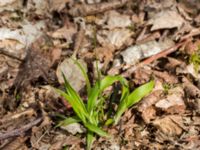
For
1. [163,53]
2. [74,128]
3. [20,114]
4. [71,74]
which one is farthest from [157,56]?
[20,114]

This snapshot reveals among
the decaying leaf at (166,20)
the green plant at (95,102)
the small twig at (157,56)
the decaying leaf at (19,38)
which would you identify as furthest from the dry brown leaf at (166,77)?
the decaying leaf at (19,38)

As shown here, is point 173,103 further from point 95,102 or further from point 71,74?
point 71,74

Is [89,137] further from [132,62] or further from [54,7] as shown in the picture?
[54,7]

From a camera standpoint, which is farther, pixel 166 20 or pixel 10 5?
pixel 10 5

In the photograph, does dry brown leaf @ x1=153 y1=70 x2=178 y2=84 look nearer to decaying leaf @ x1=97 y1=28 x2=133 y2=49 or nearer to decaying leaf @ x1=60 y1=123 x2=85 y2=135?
decaying leaf @ x1=97 y1=28 x2=133 y2=49

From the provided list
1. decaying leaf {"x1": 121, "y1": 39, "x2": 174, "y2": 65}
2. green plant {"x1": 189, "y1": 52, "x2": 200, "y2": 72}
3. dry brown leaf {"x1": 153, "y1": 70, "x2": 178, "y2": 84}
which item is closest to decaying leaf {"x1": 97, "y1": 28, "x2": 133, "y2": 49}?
decaying leaf {"x1": 121, "y1": 39, "x2": 174, "y2": 65}

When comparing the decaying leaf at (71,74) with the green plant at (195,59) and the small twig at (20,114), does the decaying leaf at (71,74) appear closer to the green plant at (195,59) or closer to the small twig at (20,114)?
the small twig at (20,114)

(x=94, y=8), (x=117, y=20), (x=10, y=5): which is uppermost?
(x=10, y=5)

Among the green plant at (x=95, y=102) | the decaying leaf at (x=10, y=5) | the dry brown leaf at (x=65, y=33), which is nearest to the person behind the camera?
the green plant at (x=95, y=102)

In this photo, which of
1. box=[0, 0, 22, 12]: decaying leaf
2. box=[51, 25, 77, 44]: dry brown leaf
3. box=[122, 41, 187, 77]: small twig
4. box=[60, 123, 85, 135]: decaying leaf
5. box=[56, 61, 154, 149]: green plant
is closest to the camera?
box=[56, 61, 154, 149]: green plant
